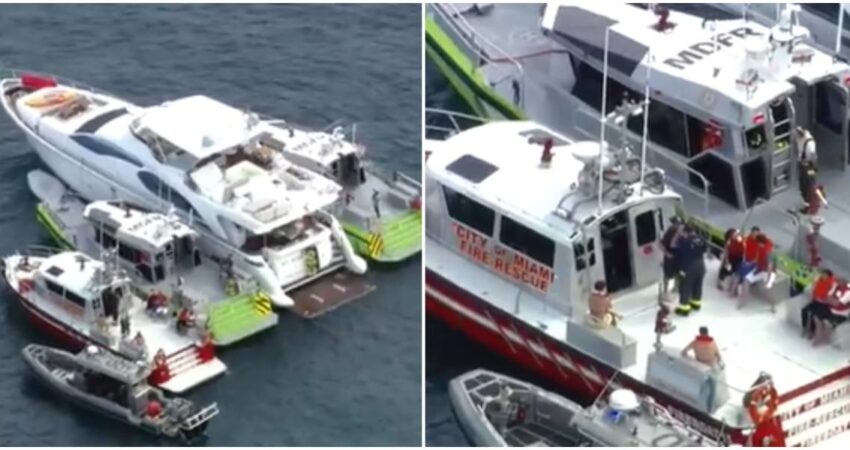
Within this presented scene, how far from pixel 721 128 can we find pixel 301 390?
416 centimetres

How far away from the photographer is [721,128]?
25.7 meters

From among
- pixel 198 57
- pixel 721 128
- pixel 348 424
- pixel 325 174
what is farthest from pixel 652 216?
pixel 198 57

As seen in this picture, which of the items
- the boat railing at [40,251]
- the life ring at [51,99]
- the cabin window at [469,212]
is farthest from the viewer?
the life ring at [51,99]

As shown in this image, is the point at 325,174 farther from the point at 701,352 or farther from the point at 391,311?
the point at 701,352

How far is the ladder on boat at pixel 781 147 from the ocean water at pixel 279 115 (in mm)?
3269

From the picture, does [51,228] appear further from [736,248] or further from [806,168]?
[806,168]

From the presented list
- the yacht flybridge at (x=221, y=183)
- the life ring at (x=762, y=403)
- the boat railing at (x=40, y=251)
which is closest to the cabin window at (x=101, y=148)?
the yacht flybridge at (x=221, y=183)

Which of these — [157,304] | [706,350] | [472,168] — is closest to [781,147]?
[472,168]

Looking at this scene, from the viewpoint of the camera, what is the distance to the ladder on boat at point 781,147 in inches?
1016

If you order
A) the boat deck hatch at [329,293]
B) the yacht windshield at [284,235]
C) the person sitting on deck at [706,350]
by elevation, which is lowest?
the boat deck hatch at [329,293]

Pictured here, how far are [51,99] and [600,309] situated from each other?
7.70 m

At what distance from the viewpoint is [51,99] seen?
97.5 ft

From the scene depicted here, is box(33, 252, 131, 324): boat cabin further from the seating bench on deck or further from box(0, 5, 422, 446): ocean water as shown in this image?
the seating bench on deck

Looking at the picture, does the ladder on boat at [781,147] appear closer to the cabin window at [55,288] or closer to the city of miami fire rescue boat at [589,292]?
the city of miami fire rescue boat at [589,292]
